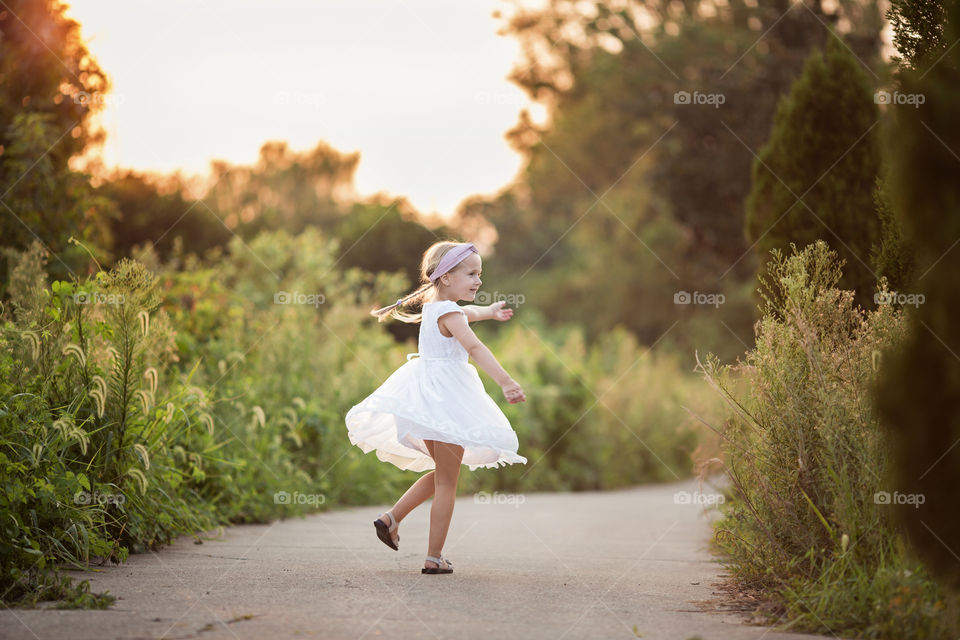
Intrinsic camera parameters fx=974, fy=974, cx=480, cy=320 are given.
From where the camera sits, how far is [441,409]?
209 inches

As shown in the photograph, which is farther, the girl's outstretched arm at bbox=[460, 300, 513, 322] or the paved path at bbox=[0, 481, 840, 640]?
the girl's outstretched arm at bbox=[460, 300, 513, 322]

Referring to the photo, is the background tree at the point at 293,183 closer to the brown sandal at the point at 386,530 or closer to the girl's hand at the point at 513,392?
the brown sandal at the point at 386,530

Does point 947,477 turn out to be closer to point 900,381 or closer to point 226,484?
point 900,381

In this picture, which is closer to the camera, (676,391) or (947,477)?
(947,477)

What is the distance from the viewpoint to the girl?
17.2 ft

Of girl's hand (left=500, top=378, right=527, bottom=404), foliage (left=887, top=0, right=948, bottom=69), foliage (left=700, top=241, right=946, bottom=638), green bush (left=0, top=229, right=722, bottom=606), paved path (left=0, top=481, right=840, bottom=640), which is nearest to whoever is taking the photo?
paved path (left=0, top=481, right=840, bottom=640)

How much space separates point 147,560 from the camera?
18.3ft

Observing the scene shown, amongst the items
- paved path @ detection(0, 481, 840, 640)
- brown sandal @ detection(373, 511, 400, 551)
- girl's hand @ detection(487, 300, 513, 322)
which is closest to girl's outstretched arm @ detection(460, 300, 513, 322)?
girl's hand @ detection(487, 300, 513, 322)

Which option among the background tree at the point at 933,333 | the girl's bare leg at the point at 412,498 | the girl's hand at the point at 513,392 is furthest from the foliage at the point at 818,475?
the girl's bare leg at the point at 412,498

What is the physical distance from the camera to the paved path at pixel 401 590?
381 cm

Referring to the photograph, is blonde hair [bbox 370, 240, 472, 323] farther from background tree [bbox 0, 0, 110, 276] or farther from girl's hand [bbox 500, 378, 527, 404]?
background tree [bbox 0, 0, 110, 276]

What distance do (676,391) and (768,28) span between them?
7.24 meters

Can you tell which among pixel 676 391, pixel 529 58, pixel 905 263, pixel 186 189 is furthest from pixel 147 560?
pixel 529 58

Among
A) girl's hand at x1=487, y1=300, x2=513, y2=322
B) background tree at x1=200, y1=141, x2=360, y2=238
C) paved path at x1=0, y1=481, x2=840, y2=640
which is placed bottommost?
paved path at x1=0, y1=481, x2=840, y2=640
